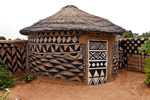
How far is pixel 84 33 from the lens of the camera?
14.8 ft

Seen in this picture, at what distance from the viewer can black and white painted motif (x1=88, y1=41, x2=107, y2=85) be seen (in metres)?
4.67

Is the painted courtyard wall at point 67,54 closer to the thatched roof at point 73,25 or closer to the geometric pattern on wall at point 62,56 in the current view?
the geometric pattern on wall at point 62,56

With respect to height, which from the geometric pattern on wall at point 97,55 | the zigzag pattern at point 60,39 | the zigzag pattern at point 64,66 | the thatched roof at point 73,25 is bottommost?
the zigzag pattern at point 64,66

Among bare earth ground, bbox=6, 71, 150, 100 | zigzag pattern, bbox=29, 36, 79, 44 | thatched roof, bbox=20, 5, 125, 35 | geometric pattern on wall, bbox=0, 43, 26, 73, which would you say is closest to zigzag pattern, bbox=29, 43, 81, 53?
zigzag pattern, bbox=29, 36, 79, 44

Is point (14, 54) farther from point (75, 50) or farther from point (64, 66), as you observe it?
point (75, 50)

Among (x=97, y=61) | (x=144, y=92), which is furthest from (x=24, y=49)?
(x=144, y=92)

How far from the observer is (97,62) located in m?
4.76

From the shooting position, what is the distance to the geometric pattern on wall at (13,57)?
19.4 feet

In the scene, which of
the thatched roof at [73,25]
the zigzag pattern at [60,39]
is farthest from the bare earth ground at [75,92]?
the thatched roof at [73,25]

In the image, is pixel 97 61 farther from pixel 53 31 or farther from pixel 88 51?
pixel 53 31

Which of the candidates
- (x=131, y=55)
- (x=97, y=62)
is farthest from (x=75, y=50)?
(x=131, y=55)

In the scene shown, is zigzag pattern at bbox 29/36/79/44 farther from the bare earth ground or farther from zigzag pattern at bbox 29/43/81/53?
the bare earth ground

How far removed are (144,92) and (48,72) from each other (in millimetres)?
3408

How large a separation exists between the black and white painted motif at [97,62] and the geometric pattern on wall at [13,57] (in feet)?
12.0
